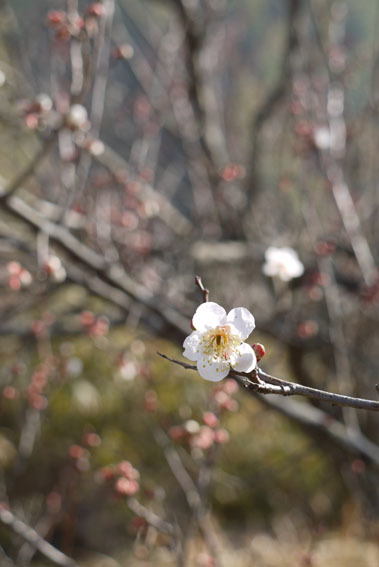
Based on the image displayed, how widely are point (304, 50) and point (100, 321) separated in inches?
88.2

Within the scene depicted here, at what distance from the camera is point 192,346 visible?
3.71 feet

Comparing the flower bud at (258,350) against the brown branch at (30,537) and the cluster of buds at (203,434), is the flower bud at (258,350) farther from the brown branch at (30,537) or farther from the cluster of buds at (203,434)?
the brown branch at (30,537)

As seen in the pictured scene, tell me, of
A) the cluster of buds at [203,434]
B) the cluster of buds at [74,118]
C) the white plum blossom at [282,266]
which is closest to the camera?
the cluster of buds at [74,118]

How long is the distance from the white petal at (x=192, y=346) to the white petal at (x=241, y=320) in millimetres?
79

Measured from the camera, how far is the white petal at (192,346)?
1.12 m

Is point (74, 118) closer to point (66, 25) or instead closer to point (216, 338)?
point (66, 25)

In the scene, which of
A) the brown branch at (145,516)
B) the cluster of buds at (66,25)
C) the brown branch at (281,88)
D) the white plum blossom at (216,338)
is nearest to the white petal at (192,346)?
the white plum blossom at (216,338)

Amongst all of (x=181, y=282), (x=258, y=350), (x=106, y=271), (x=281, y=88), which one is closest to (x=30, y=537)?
(x=106, y=271)

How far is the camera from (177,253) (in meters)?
3.43

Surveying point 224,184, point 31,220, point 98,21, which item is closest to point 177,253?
point 224,184

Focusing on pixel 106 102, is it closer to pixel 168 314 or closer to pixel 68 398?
pixel 68 398

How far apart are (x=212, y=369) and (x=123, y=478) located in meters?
0.97

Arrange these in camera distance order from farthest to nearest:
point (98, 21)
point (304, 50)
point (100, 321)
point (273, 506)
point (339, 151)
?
point (273, 506) → point (304, 50) → point (339, 151) → point (100, 321) → point (98, 21)

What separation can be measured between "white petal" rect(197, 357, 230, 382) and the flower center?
0.06ft
